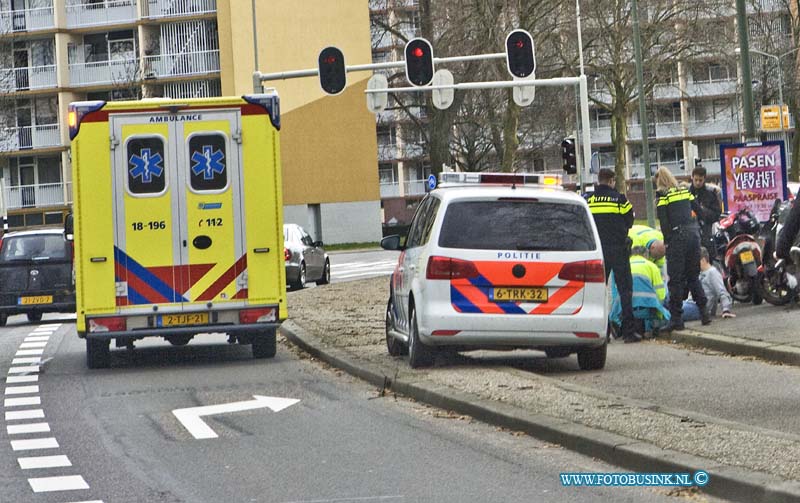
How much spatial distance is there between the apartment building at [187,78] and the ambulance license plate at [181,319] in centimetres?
5334

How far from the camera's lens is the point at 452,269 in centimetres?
1420

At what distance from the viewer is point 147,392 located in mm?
14219

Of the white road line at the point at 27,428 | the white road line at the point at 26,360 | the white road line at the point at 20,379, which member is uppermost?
the white road line at the point at 26,360

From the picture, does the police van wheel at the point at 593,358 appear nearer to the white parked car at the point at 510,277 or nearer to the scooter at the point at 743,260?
the white parked car at the point at 510,277

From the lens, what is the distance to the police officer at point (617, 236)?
1706cm

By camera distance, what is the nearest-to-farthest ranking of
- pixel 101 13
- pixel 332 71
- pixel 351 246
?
pixel 332 71, pixel 351 246, pixel 101 13

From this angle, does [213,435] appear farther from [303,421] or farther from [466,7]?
[466,7]

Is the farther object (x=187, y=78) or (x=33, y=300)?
(x=187, y=78)

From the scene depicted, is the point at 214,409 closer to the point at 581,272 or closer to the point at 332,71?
the point at 581,272

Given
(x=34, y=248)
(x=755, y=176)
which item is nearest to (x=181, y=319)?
(x=755, y=176)

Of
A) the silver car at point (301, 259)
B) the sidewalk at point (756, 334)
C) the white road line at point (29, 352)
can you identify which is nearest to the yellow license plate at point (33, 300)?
the white road line at point (29, 352)

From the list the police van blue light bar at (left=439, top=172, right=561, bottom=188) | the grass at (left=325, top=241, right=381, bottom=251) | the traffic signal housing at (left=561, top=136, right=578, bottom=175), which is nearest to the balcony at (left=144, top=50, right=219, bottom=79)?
the grass at (left=325, top=241, right=381, bottom=251)

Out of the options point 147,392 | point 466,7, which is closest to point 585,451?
point 147,392

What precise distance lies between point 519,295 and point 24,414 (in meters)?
4.52
